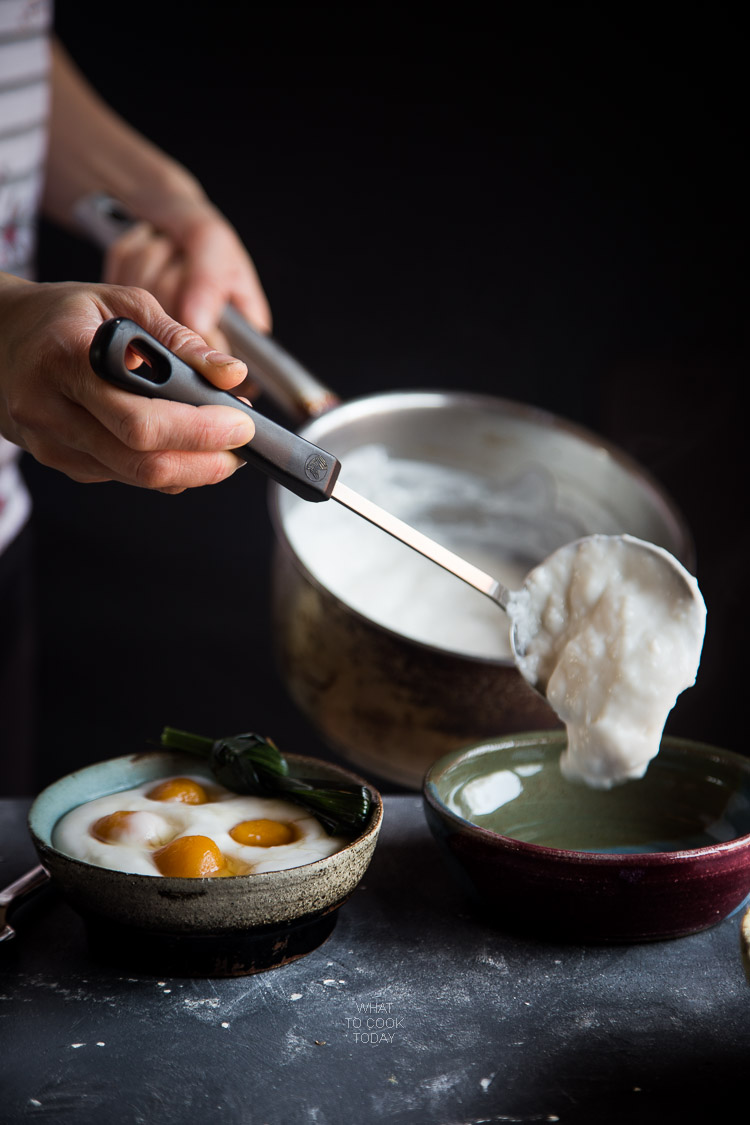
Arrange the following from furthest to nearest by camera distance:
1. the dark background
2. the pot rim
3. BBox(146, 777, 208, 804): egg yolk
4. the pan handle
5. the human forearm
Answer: the dark background
the human forearm
the pan handle
the pot rim
BBox(146, 777, 208, 804): egg yolk

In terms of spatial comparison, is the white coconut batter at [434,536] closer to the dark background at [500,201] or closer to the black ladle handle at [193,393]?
the black ladle handle at [193,393]

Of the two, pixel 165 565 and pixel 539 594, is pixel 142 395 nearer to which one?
pixel 539 594

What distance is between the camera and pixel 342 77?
A: 2.11 metres

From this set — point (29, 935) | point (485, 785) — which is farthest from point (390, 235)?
point (29, 935)

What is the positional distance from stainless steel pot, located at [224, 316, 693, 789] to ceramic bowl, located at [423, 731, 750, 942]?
102 mm

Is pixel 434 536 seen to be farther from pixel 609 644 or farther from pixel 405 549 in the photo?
pixel 609 644

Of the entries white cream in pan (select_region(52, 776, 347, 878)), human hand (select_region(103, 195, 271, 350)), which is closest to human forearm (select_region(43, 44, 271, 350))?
human hand (select_region(103, 195, 271, 350))

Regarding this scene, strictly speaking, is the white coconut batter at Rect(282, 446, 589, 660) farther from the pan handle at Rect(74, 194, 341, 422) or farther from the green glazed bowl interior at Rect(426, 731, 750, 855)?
the green glazed bowl interior at Rect(426, 731, 750, 855)

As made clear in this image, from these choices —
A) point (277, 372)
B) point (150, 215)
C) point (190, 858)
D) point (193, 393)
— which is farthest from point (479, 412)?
point (190, 858)

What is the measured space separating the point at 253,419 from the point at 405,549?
65 cm

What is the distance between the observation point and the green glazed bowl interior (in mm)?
982

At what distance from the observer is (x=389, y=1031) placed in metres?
0.76

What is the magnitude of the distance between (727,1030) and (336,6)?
199 centimetres

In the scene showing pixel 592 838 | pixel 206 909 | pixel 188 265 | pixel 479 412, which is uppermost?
pixel 188 265
